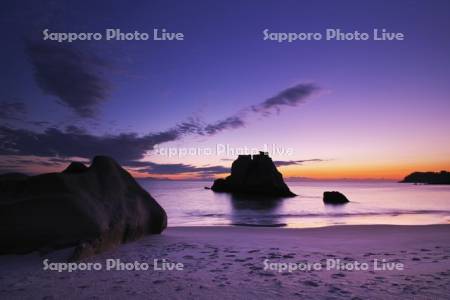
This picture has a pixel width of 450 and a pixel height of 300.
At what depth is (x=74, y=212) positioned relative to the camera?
7.29m

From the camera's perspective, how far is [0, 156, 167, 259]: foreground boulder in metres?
6.81

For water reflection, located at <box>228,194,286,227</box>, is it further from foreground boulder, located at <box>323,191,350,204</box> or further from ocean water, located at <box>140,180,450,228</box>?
foreground boulder, located at <box>323,191,350,204</box>

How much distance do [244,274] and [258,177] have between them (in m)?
57.9

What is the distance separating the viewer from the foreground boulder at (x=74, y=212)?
22.4 feet

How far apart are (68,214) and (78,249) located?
123cm

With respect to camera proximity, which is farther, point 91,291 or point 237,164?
point 237,164

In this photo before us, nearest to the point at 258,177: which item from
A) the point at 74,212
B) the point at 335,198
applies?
the point at 335,198

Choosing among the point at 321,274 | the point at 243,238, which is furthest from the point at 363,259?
the point at 243,238

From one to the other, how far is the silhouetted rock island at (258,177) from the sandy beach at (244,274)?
51.3 m

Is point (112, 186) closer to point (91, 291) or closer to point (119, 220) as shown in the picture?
point (119, 220)

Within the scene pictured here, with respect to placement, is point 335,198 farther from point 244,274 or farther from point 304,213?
point 244,274

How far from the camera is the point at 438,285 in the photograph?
4.78m

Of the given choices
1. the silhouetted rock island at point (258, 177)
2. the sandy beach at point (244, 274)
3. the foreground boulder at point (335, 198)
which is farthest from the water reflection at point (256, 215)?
the silhouetted rock island at point (258, 177)

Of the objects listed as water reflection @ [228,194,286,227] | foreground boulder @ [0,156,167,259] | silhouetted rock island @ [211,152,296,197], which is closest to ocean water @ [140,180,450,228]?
water reflection @ [228,194,286,227]
